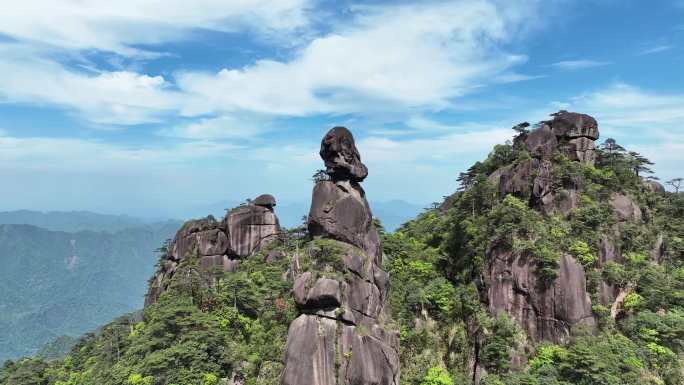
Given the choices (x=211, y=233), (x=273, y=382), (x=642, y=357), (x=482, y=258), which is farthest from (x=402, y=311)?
(x=211, y=233)

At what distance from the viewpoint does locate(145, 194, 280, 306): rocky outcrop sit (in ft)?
160

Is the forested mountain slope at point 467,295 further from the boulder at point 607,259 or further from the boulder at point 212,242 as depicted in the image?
the boulder at point 212,242

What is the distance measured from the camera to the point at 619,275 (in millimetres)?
33750

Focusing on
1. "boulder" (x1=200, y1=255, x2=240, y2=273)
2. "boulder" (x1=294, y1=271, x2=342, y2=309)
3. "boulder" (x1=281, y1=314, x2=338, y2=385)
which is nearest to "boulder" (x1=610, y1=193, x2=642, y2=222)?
"boulder" (x1=294, y1=271, x2=342, y2=309)

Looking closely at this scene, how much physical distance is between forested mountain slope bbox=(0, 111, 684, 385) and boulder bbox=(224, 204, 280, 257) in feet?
Answer: 17.7

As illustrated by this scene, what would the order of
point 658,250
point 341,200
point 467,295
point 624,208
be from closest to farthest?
1. point 341,200
2. point 467,295
3. point 658,250
4. point 624,208

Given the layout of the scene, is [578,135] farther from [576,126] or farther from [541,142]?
[541,142]

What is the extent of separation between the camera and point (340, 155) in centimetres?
3247

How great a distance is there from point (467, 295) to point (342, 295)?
1447 cm

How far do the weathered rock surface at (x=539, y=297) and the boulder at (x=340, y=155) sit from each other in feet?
55.0

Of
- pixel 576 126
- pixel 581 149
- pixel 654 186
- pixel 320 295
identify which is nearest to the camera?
pixel 320 295

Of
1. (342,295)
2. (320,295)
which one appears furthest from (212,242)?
(342,295)

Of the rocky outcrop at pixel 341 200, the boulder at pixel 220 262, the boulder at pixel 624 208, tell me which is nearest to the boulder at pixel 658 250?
the boulder at pixel 624 208

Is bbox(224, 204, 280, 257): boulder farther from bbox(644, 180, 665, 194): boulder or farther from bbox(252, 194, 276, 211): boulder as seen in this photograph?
bbox(644, 180, 665, 194): boulder
